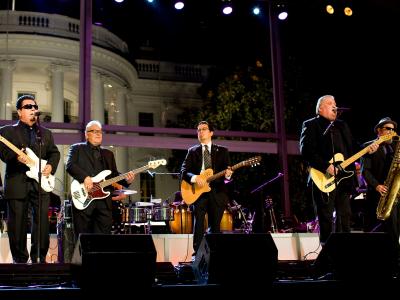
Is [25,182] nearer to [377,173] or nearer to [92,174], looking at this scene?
[92,174]

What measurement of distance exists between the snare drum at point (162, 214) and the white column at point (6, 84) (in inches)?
688

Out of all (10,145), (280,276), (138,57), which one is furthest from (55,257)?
(138,57)

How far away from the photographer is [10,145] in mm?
6418

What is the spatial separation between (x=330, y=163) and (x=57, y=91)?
69.7 feet

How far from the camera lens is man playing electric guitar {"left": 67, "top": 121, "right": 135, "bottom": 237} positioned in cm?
680

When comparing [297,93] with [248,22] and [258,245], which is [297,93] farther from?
[258,245]

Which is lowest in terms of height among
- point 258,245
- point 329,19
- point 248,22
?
point 258,245

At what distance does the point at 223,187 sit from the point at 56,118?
19.6m

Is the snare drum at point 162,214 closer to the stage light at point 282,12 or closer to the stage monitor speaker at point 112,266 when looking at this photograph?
the stage light at point 282,12

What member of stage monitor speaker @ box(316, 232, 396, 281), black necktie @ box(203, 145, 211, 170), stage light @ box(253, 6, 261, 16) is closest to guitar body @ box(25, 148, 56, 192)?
black necktie @ box(203, 145, 211, 170)

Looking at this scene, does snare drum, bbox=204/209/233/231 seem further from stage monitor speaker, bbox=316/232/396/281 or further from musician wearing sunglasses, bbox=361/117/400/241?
stage monitor speaker, bbox=316/232/396/281

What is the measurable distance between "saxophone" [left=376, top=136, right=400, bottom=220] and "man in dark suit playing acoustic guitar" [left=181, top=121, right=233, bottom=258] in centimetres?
212

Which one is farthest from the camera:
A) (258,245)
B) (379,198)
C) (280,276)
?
(379,198)

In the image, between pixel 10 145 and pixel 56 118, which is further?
pixel 56 118
